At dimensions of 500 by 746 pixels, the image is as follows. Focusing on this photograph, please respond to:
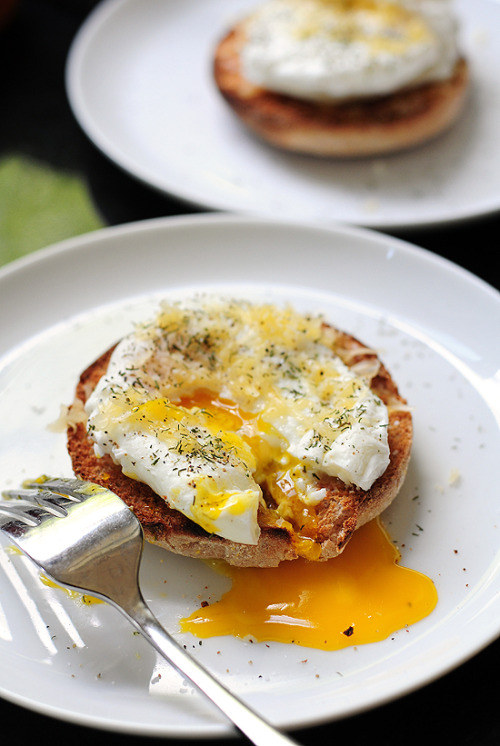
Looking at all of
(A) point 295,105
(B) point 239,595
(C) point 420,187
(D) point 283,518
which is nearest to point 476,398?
(D) point 283,518

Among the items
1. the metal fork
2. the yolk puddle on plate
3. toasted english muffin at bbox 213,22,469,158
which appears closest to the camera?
the metal fork

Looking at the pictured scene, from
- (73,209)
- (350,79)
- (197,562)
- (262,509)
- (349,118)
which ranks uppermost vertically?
(350,79)

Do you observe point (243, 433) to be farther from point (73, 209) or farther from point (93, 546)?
point (73, 209)

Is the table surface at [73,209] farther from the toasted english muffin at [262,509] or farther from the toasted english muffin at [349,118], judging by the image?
the toasted english muffin at [349,118]

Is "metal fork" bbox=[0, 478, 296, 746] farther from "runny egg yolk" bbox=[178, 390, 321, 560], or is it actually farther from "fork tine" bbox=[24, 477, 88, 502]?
"runny egg yolk" bbox=[178, 390, 321, 560]

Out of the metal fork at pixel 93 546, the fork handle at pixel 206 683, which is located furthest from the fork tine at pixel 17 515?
the fork handle at pixel 206 683

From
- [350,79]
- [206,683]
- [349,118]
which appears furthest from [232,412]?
[350,79]

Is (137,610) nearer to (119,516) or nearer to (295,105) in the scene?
(119,516)

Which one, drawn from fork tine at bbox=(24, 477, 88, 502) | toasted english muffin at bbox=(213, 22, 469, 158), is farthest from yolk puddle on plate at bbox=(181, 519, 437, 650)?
toasted english muffin at bbox=(213, 22, 469, 158)
